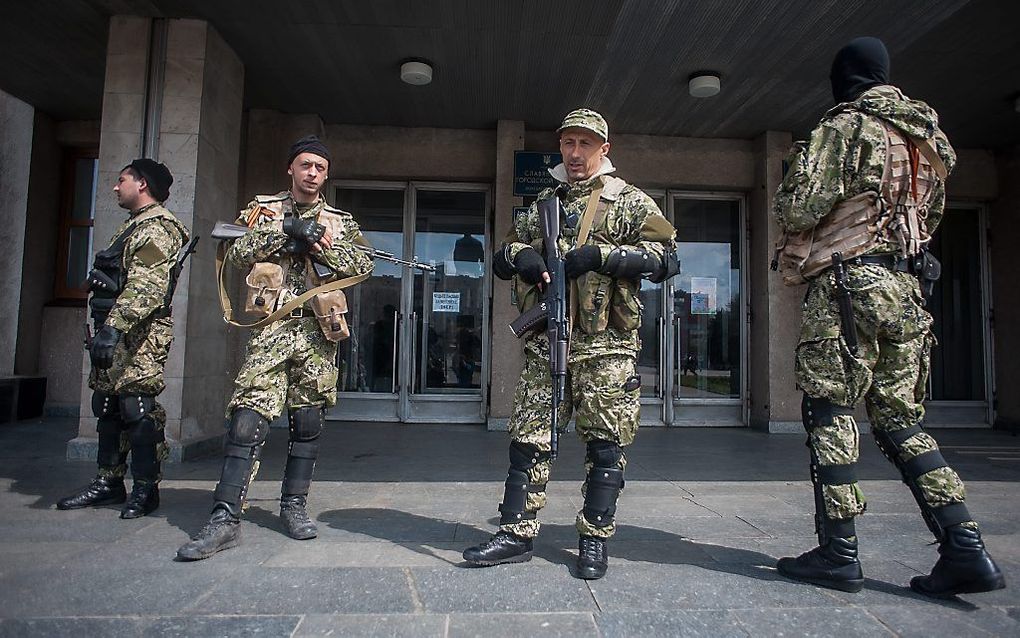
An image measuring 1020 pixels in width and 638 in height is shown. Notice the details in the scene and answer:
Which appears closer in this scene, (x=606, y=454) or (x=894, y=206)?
(x=894, y=206)

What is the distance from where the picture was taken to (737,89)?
6.58m

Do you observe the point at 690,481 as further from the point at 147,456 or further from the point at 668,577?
the point at 147,456

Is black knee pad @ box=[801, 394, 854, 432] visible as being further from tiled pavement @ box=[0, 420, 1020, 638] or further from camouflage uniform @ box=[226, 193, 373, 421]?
camouflage uniform @ box=[226, 193, 373, 421]

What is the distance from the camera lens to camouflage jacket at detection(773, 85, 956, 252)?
96.7 inches

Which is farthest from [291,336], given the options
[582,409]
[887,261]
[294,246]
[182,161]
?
[182,161]

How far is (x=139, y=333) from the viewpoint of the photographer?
3.46 m

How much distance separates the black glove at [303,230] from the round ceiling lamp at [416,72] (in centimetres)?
371

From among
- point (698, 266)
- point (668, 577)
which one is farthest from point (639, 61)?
point (668, 577)

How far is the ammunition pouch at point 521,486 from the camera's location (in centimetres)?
262

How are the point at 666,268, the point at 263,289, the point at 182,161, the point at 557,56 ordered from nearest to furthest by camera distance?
the point at 666,268
the point at 263,289
the point at 182,161
the point at 557,56

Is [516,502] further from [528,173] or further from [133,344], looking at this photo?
[528,173]

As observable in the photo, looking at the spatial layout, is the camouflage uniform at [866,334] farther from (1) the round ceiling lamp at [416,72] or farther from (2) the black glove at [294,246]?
(1) the round ceiling lamp at [416,72]

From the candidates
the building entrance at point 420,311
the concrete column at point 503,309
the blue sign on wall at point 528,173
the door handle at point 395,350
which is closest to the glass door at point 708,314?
the blue sign on wall at point 528,173

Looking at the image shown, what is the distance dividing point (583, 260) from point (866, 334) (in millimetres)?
1172
